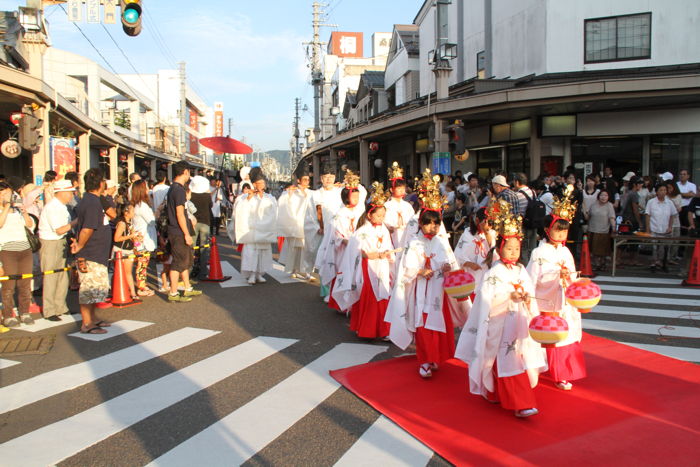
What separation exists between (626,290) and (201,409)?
7472 mm

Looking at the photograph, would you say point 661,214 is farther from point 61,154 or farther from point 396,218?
point 61,154

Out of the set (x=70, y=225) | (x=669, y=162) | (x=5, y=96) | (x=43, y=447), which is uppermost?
(x=5, y=96)

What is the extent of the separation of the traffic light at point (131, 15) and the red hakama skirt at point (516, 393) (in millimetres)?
8219

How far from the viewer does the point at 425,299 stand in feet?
16.3

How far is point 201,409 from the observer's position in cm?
419

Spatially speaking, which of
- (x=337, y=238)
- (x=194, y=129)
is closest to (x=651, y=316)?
(x=337, y=238)

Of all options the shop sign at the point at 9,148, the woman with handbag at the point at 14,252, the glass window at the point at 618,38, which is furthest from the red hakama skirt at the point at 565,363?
the glass window at the point at 618,38

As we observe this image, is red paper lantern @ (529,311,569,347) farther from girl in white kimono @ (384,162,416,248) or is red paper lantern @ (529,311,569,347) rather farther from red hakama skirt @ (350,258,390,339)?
girl in white kimono @ (384,162,416,248)

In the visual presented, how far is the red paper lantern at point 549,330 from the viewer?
360 centimetres

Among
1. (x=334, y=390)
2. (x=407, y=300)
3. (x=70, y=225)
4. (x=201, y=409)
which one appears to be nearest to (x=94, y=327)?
(x=70, y=225)

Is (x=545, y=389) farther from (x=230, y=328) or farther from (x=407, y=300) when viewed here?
(x=230, y=328)

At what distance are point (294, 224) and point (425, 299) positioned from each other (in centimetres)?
527

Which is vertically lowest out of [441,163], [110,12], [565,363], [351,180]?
[565,363]

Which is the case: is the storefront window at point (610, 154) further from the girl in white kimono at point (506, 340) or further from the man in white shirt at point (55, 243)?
the man in white shirt at point (55, 243)
